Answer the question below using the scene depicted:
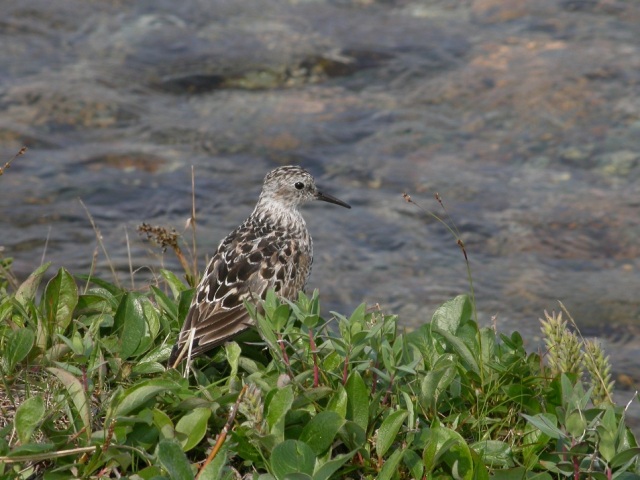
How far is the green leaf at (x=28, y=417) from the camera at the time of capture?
14.8ft

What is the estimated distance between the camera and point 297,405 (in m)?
4.86

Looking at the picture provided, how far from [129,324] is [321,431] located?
1.43m

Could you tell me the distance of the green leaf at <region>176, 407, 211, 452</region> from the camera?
15.2 ft

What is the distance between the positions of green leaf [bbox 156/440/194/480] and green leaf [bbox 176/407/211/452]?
277 mm

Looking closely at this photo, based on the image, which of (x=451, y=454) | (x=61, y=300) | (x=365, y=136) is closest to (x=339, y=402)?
(x=451, y=454)

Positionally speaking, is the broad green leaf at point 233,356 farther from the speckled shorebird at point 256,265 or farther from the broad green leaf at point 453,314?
the broad green leaf at point 453,314

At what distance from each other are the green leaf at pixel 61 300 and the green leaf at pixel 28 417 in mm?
1060

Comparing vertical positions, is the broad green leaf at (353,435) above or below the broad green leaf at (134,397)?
below

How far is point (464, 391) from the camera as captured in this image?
17.3 feet

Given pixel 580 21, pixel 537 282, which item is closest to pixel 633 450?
pixel 537 282

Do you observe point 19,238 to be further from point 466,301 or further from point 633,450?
point 633,450

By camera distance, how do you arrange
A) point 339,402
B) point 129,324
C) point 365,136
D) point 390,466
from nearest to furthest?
point 390,466
point 339,402
point 129,324
point 365,136

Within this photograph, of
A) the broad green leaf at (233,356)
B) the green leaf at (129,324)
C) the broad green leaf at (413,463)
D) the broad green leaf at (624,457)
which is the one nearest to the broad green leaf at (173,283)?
the green leaf at (129,324)

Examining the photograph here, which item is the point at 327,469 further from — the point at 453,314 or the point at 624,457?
the point at 453,314
